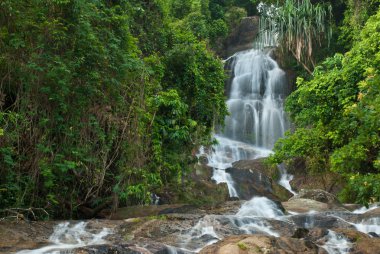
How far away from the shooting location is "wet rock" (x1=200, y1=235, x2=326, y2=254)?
6.52m

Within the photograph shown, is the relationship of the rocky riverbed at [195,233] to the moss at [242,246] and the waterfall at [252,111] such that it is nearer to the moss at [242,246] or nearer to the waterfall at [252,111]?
the moss at [242,246]

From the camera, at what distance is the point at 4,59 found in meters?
7.98

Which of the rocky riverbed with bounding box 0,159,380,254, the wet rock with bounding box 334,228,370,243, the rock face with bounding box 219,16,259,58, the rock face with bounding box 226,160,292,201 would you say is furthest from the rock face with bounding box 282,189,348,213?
the rock face with bounding box 219,16,259,58

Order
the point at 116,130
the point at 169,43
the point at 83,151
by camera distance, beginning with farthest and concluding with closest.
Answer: the point at 169,43 → the point at 116,130 → the point at 83,151

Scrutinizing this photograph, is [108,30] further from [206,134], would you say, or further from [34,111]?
[206,134]

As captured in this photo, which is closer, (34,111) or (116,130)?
(34,111)

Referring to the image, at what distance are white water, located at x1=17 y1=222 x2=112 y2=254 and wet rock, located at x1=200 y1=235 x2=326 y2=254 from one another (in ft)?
6.80

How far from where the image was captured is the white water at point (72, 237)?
7184 mm

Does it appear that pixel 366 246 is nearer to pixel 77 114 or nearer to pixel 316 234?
pixel 316 234

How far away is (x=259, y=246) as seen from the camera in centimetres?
667

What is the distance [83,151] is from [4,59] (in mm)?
2183

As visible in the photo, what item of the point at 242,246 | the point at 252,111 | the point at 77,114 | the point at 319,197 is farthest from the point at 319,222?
the point at 252,111

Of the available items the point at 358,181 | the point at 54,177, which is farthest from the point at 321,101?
the point at 54,177

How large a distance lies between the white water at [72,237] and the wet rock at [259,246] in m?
2.07
